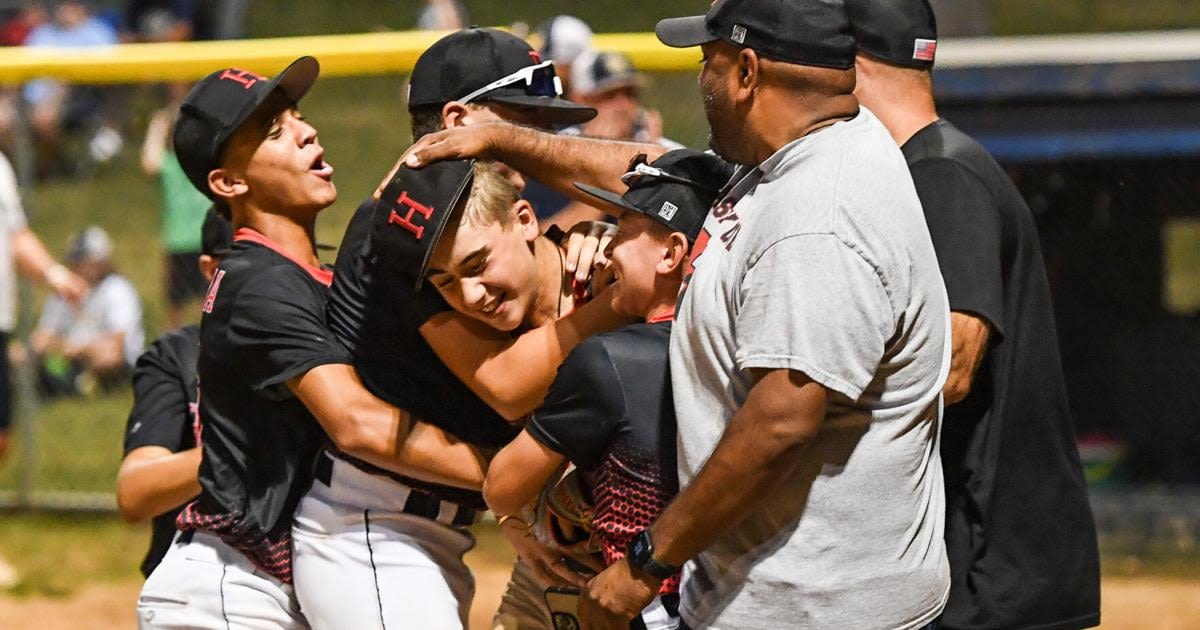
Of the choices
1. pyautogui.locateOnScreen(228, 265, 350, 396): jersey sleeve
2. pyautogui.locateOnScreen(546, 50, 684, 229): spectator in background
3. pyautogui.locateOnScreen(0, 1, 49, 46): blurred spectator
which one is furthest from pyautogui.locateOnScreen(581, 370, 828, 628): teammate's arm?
A: pyautogui.locateOnScreen(0, 1, 49, 46): blurred spectator

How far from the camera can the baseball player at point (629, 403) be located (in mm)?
2938

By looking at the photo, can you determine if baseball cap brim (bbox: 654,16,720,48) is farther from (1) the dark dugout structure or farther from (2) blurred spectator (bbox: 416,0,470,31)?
(2) blurred spectator (bbox: 416,0,470,31)

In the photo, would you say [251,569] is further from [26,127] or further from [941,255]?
[26,127]

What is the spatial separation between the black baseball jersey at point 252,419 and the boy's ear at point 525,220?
51cm

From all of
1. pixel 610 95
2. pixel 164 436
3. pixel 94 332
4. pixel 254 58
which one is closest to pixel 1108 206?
pixel 610 95

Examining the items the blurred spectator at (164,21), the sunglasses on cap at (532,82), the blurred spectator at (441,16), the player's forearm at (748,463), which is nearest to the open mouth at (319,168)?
the sunglasses on cap at (532,82)

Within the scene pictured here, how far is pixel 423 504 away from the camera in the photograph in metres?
3.65

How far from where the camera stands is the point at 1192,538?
23.5ft

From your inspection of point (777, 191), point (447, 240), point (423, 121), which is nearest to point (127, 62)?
point (423, 121)

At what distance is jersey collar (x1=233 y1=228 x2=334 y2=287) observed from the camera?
12.5ft

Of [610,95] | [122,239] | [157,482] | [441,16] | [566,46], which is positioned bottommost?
[122,239]

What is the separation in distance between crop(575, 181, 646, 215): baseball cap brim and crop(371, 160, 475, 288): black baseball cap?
0.23m

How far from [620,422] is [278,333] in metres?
0.95

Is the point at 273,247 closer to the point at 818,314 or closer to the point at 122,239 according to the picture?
the point at 818,314
